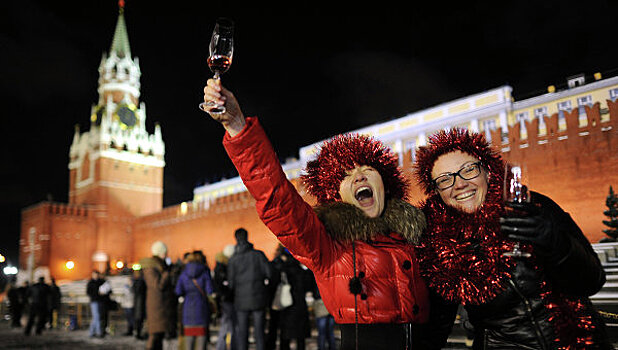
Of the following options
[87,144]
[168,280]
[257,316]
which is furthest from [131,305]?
[87,144]

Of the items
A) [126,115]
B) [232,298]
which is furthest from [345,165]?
[126,115]

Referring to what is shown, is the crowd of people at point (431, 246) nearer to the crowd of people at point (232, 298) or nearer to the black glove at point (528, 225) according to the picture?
the black glove at point (528, 225)

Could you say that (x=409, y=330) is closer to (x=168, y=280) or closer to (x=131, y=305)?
(x=168, y=280)

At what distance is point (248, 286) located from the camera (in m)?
4.62

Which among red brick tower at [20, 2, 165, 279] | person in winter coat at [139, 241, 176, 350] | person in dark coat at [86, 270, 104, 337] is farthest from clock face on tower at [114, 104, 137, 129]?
person in winter coat at [139, 241, 176, 350]

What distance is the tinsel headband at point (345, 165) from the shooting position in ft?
6.04

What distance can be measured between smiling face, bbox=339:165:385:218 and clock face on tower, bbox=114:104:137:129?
37195 millimetres

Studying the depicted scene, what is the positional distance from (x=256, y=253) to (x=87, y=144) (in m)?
35.5

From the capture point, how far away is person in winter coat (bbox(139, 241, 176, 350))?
15.9 feet

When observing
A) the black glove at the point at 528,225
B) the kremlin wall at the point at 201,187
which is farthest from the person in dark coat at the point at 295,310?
the kremlin wall at the point at 201,187

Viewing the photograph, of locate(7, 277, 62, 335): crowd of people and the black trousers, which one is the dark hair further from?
locate(7, 277, 62, 335): crowd of people

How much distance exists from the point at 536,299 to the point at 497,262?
158 millimetres

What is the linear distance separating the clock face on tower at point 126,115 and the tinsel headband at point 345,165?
37.1 m

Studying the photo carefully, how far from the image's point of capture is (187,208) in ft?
89.5
